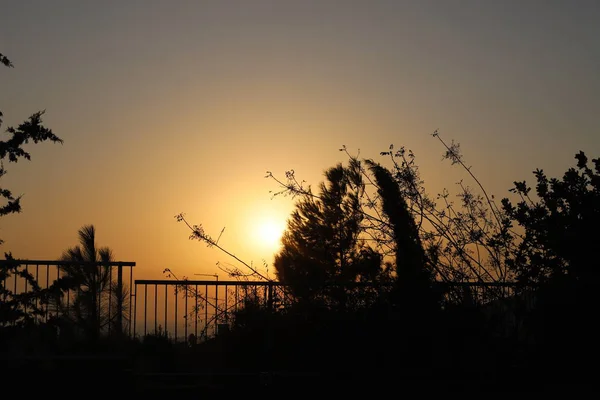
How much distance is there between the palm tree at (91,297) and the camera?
10.0 meters

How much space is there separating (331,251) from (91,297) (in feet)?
12.9

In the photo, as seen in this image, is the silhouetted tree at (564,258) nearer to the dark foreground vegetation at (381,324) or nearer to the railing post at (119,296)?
the dark foreground vegetation at (381,324)

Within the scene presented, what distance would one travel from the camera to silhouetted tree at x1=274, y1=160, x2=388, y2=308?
989 cm

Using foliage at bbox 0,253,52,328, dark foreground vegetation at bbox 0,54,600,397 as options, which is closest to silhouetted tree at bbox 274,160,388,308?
dark foreground vegetation at bbox 0,54,600,397

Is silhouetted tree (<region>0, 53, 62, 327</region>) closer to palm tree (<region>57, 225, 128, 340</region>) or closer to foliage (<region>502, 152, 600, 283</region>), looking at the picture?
palm tree (<region>57, 225, 128, 340</region>)

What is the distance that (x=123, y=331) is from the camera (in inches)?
405

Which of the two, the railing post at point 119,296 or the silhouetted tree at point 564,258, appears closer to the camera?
the silhouetted tree at point 564,258

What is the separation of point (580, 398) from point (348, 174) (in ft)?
19.9

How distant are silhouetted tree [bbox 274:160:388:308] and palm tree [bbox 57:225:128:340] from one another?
2.62 meters

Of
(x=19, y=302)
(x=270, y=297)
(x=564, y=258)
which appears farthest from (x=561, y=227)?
(x=19, y=302)

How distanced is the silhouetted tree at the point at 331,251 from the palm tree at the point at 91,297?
8.59 feet

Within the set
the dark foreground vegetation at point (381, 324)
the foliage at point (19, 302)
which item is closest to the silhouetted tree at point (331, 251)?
the dark foreground vegetation at point (381, 324)

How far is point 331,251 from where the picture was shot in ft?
38.4

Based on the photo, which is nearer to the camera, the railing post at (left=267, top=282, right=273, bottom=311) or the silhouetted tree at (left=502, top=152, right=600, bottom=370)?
the silhouetted tree at (left=502, top=152, right=600, bottom=370)
